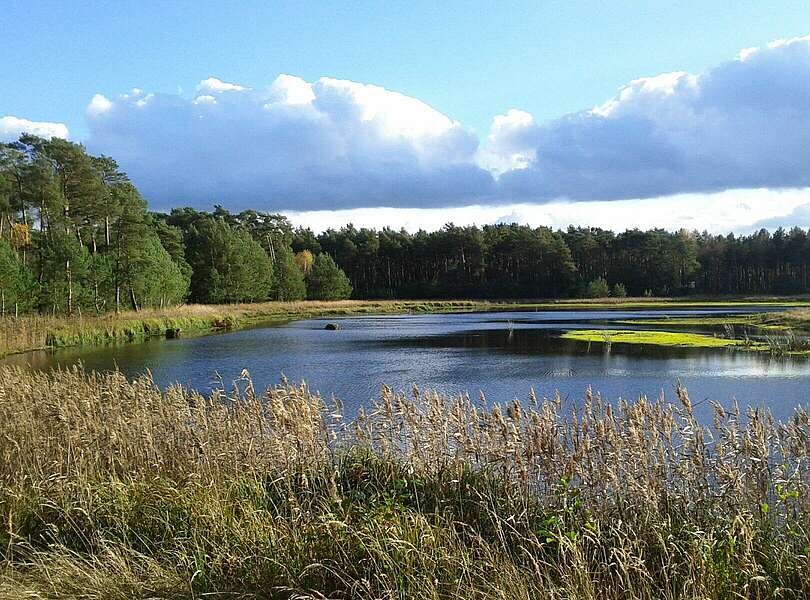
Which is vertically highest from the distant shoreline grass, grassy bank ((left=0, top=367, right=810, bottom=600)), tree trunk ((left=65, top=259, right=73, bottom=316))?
tree trunk ((left=65, top=259, right=73, bottom=316))

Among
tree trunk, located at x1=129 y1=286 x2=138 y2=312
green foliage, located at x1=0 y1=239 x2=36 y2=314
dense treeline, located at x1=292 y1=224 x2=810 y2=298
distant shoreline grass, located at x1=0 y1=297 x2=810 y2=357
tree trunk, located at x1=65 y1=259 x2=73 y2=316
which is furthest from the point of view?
dense treeline, located at x1=292 y1=224 x2=810 y2=298

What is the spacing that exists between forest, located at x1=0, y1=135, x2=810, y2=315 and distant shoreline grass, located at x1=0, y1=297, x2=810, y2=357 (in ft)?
8.56

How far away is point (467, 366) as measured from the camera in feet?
87.5

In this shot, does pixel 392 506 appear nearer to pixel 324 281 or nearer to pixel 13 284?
pixel 13 284

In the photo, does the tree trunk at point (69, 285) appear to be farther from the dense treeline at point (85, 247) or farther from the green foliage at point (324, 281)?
the green foliage at point (324, 281)

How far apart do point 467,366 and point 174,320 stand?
98.0 ft

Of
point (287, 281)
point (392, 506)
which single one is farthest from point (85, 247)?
point (287, 281)

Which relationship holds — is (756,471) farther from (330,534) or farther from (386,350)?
(386,350)

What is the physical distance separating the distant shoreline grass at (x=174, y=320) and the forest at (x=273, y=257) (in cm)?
261

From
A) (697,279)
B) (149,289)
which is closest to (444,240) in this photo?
(697,279)

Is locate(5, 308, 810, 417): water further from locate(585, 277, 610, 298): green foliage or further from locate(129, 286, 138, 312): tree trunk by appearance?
locate(585, 277, 610, 298): green foliage

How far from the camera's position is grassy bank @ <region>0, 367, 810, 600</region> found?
16.0 feet

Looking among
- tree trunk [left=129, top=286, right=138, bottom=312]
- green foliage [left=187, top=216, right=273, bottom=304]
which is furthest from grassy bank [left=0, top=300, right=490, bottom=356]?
green foliage [left=187, top=216, right=273, bottom=304]

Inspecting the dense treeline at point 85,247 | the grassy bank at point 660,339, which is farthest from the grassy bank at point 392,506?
the dense treeline at point 85,247
